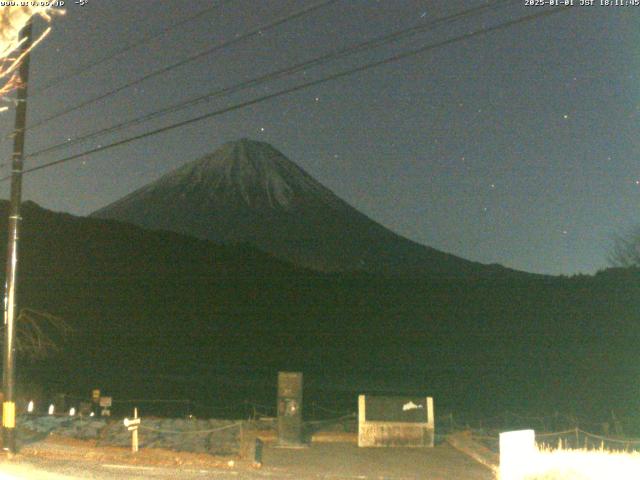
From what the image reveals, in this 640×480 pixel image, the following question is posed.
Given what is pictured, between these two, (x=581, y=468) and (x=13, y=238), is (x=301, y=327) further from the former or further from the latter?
(x=581, y=468)

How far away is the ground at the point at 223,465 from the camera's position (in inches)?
614

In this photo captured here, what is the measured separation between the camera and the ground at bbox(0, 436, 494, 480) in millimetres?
15602

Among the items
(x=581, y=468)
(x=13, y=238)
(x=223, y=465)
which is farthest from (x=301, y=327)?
(x=581, y=468)

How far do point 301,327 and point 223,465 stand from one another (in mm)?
74388

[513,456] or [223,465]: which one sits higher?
[513,456]

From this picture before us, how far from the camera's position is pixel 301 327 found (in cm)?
9169

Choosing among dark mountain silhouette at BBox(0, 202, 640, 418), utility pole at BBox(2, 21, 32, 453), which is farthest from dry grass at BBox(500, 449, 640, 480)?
dark mountain silhouette at BBox(0, 202, 640, 418)

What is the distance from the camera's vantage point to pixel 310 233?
19588 centimetres

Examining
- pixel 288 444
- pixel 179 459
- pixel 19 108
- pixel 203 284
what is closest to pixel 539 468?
pixel 179 459

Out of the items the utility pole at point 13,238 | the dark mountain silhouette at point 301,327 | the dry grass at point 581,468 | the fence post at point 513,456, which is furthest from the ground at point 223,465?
the dark mountain silhouette at point 301,327

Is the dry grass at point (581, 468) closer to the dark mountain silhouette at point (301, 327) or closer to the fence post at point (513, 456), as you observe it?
the fence post at point (513, 456)

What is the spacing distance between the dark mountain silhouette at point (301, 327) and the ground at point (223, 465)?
27227mm

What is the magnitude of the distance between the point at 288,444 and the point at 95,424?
545 cm

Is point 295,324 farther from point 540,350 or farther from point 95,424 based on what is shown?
point 95,424
